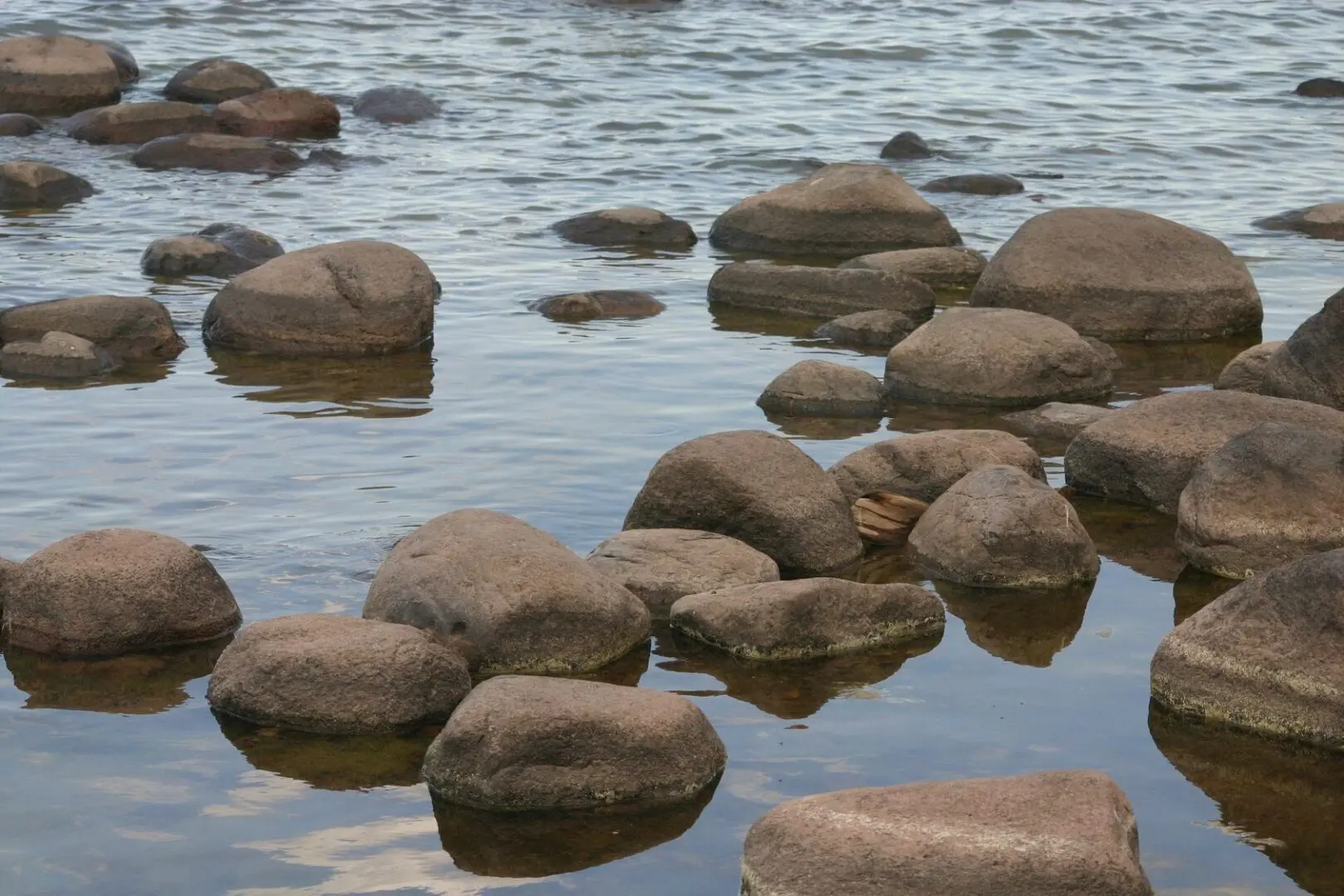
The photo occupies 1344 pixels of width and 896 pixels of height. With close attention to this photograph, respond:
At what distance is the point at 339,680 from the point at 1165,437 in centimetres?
403

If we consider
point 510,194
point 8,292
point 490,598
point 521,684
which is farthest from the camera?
point 510,194

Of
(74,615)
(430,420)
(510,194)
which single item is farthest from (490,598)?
(510,194)

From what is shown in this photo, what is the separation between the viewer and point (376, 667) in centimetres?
591

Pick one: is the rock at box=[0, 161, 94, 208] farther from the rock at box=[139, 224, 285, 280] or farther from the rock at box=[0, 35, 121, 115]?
the rock at box=[0, 35, 121, 115]

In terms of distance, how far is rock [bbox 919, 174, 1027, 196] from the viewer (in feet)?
54.5

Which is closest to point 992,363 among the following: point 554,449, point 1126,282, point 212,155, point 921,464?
point 921,464

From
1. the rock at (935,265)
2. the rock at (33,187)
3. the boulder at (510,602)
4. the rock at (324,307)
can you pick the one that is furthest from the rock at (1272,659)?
the rock at (33,187)

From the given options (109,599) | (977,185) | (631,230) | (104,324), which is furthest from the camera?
(977,185)

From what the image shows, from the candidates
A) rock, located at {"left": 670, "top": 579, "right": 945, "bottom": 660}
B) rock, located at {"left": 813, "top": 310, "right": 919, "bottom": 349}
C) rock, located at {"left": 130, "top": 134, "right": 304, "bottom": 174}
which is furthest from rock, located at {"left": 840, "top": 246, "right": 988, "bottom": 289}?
rock, located at {"left": 670, "top": 579, "right": 945, "bottom": 660}

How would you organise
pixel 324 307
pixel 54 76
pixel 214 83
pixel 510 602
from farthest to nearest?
pixel 214 83 < pixel 54 76 < pixel 324 307 < pixel 510 602

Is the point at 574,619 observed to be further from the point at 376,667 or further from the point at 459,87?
the point at 459,87

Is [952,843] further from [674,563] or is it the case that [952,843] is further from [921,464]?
[921,464]

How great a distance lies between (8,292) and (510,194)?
522 centimetres

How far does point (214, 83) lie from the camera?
20094 millimetres
